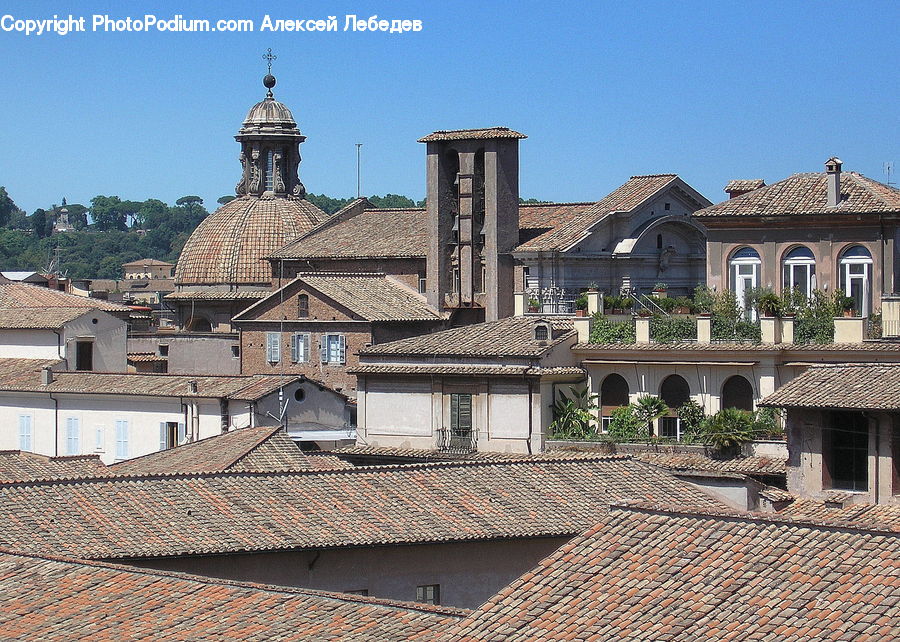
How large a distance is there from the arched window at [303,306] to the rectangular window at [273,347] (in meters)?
1.08

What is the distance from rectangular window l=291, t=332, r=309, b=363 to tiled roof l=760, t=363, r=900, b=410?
23.1 meters

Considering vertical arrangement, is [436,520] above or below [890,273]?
below

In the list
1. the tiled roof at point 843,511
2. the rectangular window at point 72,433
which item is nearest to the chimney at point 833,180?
the tiled roof at point 843,511

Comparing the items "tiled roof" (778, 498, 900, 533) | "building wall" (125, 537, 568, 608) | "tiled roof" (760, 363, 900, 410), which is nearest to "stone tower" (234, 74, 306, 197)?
"tiled roof" (760, 363, 900, 410)

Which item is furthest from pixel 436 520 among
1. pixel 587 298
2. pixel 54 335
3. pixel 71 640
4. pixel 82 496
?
pixel 54 335

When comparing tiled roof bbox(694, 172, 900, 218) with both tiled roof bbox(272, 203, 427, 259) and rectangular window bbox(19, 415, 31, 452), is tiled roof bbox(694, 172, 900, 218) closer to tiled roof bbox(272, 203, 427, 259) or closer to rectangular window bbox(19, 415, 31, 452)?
tiled roof bbox(272, 203, 427, 259)

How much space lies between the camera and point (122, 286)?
130 meters

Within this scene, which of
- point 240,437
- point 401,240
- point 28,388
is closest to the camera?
point 240,437

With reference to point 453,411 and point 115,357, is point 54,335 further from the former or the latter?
point 453,411

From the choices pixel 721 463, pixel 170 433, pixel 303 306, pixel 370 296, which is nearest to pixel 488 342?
pixel 721 463

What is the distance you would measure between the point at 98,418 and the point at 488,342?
41.4 ft

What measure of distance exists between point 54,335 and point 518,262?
518 inches

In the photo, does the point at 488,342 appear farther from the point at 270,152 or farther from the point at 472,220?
the point at 270,152

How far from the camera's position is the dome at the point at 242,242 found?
2694 inches
